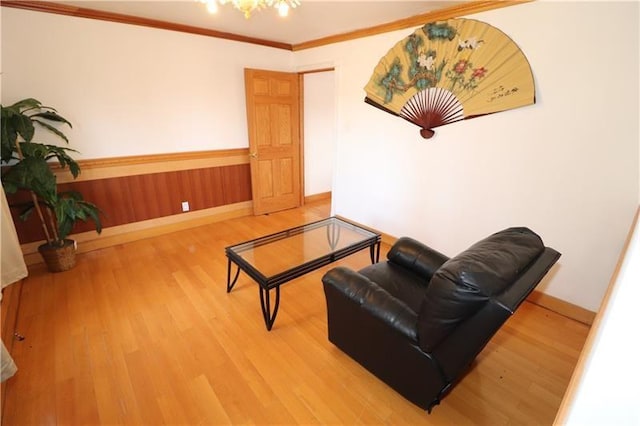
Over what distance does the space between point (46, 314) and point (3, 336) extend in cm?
41

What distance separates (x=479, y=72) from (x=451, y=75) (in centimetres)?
22

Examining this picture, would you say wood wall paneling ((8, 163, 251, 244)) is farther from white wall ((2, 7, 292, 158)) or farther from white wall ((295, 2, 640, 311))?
white wall ((295, 2, 640, 311))

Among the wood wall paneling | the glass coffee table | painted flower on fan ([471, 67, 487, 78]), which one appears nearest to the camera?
the glass coffee table

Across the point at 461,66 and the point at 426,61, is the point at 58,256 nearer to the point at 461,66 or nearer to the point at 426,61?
the point at 426,61

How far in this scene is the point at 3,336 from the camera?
174cm

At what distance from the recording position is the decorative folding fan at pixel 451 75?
7.10ft

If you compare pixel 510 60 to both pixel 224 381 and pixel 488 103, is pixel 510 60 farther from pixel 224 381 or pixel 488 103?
pixel 224 381

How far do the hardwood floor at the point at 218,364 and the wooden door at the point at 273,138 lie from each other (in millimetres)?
1792

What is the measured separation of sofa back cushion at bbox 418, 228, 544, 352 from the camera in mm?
1014

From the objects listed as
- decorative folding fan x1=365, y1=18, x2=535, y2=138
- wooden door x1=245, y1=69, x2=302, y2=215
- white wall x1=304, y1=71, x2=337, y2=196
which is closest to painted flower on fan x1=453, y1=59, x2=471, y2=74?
decorative folding fan x1=365, y1=18, x2=535, y2=138

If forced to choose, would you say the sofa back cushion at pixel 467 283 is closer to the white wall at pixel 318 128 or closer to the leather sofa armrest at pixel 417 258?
the leather sofa armrest at pixel 417 258

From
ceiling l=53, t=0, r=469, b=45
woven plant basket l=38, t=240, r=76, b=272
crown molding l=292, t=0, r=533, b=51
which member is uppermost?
ceiling l=53, t=0, r=469, b=45

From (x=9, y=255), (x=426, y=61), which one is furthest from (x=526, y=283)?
(x=9, y=255)

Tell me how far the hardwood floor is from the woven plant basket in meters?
0.12
